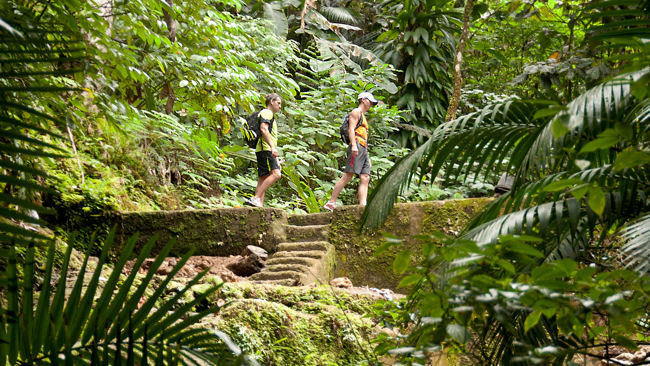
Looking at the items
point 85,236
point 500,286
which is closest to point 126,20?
point 85,236

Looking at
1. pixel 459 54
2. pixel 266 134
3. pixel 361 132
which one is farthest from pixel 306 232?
pixel 459 54

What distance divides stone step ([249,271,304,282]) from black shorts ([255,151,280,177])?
2.26 meters

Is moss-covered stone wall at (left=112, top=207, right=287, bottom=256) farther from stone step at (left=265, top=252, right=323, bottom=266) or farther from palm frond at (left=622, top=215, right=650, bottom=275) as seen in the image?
palm frond at (left=622, top=215, right=650, bottom=275)

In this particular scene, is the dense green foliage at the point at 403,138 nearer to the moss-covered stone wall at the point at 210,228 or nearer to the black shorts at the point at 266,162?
the moss-covered stone wall at the point at 210,228

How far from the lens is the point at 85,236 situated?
6.00 meters

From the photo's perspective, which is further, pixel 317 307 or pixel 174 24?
pixel 174 24

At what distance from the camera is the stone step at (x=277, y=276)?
5379 mm

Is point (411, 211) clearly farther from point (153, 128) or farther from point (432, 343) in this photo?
point (432, 343)

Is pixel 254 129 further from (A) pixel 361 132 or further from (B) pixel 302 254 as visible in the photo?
(B) pixel 302 254

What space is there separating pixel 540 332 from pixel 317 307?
7.22 ft

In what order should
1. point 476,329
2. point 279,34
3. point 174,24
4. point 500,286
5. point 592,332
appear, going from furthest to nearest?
point 279,34 → point 174,24 → point 476,329 → point 592,332 → point 500,286

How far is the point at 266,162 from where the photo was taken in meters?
7.54

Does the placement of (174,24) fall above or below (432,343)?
above

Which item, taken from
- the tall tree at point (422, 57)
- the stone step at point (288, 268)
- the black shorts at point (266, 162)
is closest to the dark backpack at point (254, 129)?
the black shorts at point (266, 162)
